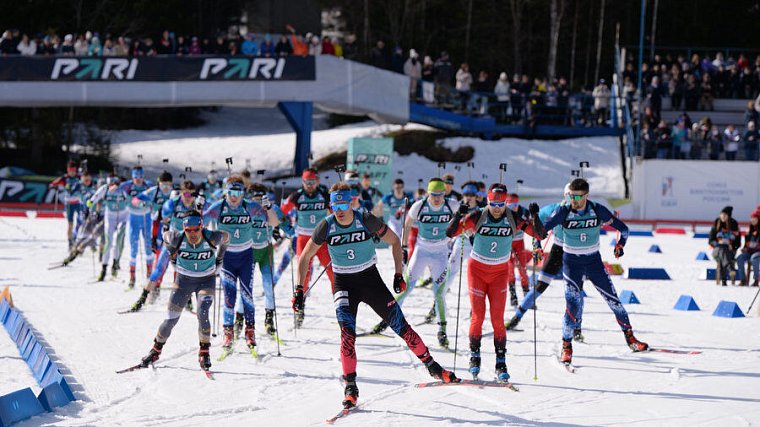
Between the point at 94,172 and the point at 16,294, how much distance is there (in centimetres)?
2598

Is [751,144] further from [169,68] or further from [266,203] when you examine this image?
[266,203]

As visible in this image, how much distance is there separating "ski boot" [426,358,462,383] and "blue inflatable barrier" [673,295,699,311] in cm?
667

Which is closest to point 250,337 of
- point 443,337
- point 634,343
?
point 443,337

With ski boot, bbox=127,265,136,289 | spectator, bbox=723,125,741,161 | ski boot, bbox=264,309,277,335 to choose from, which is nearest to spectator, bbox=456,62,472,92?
spectator, bbox=723,125,741,161

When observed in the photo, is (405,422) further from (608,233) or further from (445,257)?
(608,233)

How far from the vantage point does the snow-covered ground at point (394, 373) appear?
9203 mm

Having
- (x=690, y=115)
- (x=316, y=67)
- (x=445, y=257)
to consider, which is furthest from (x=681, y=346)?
(x=690, y=115)

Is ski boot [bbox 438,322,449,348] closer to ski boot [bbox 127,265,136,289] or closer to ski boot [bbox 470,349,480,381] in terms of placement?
ski boot [bbox 470,349,480,381]

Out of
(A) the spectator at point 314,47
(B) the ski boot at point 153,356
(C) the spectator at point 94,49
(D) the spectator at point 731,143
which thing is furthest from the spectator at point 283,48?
(B) the ski boot at point 153,356

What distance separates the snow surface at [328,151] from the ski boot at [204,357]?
13.8 metres

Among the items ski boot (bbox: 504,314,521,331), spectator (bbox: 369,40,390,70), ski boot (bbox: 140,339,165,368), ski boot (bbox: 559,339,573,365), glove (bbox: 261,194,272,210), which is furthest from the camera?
spectator (bbox: 369,40,390,70)

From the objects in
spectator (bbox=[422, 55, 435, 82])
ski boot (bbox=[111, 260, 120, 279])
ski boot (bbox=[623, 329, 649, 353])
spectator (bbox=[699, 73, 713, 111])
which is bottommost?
ski boot (bbox=[111, 260, 120, 279])

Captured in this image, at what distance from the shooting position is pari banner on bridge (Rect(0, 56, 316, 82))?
3247 centimetres

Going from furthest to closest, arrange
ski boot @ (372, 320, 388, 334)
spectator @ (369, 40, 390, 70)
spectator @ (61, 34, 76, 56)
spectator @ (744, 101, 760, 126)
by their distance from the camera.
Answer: spectator @ (369, 40, 390, 70), spectator @ (61, 34, 76, 56), spectator @ (744, 101, 760, 126), ski boot @ (372, 320, 388, 334)
